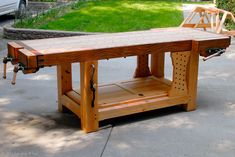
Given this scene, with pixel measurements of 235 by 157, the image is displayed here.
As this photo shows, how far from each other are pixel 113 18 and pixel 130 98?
6.53 metres

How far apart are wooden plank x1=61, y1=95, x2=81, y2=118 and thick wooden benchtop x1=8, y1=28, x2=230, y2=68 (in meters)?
0.63

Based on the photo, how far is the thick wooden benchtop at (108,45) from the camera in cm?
369

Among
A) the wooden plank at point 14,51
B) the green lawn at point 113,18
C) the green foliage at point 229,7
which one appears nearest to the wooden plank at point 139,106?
the wooden plank at point 14,51

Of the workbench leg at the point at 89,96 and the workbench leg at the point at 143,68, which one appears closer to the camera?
the workbench leg at the point at 89,96

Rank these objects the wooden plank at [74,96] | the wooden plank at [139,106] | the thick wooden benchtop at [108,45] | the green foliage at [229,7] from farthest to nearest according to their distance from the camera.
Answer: the green foliage at [229,7] < the wooden plank at [74,96] < the wooden plank at [139,106] < the thick wooden benchtop at [108,45]

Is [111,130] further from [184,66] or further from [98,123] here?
[184,66]

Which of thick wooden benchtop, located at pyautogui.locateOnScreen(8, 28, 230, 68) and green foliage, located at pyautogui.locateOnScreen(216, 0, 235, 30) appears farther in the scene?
green foliage, located at pyautogui.locateOnScreen(216, 0, 235, 30)

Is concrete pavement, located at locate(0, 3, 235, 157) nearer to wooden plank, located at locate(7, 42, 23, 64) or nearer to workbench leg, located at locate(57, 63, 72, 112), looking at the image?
workbench leg, located at locate(57, 63, 72, 112)

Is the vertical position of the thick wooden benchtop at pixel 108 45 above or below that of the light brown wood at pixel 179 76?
above

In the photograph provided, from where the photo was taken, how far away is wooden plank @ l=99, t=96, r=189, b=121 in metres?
4.23

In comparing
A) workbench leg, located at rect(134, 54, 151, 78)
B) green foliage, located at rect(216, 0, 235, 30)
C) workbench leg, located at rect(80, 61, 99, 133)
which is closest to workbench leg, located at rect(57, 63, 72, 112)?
workbench leg, located at rect(80, 61, 99, 133)

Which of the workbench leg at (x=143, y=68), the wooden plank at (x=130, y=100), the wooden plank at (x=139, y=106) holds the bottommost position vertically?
Result: the wooden plank at (x=139, y=106)

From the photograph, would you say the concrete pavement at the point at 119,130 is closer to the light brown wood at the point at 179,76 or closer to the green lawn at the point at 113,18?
the light brown wood at the point at 179,76

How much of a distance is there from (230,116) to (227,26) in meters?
5.56
